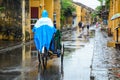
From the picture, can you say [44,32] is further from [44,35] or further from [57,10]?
[57,10]

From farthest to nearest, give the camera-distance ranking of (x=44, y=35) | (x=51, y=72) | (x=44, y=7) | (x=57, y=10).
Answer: (x=57, y=10)
(x=44, y=7)
(x=44, y=35)
(x=51, y=72)

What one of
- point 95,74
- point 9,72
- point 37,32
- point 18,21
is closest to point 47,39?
point 37,32

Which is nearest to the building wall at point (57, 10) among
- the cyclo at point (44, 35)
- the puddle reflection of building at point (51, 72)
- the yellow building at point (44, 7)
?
the yellow building at point (44, 7)

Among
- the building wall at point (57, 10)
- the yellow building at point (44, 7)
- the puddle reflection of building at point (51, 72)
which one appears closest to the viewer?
the puddle reflection of building at point (51, 72)

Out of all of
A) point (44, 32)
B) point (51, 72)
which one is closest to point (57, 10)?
point (44, 32)

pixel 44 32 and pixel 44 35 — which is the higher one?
pixel 44 32

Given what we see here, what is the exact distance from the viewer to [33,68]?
1556 centimetres

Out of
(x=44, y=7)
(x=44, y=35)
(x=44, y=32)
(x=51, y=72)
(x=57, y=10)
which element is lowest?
(x=51, y=72)

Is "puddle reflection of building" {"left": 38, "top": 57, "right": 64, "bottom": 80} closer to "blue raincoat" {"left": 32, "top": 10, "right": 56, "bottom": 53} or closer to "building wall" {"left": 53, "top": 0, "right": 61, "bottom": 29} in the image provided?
"blue raincoat" {"left": 32, "top": 10, "right": 56, "bottom": 53}

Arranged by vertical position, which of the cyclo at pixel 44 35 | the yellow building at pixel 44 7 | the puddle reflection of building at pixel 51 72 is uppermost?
the yellow building at pixel 44 7

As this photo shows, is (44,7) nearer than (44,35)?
No

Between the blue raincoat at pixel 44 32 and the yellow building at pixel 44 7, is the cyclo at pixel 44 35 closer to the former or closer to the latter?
the blue raincoat at pixel 44 32

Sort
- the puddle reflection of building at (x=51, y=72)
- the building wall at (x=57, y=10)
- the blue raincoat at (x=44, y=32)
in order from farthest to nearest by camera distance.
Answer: the building wall at (x=57, y=10) < the blue raincoat at (x=44, y=32) < the puddle reflection of building at (x=51, y=72)

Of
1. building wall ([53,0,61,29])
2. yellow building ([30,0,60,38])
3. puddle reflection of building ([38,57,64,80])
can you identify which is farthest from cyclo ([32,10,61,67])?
building wall ([53,0,61,29])
